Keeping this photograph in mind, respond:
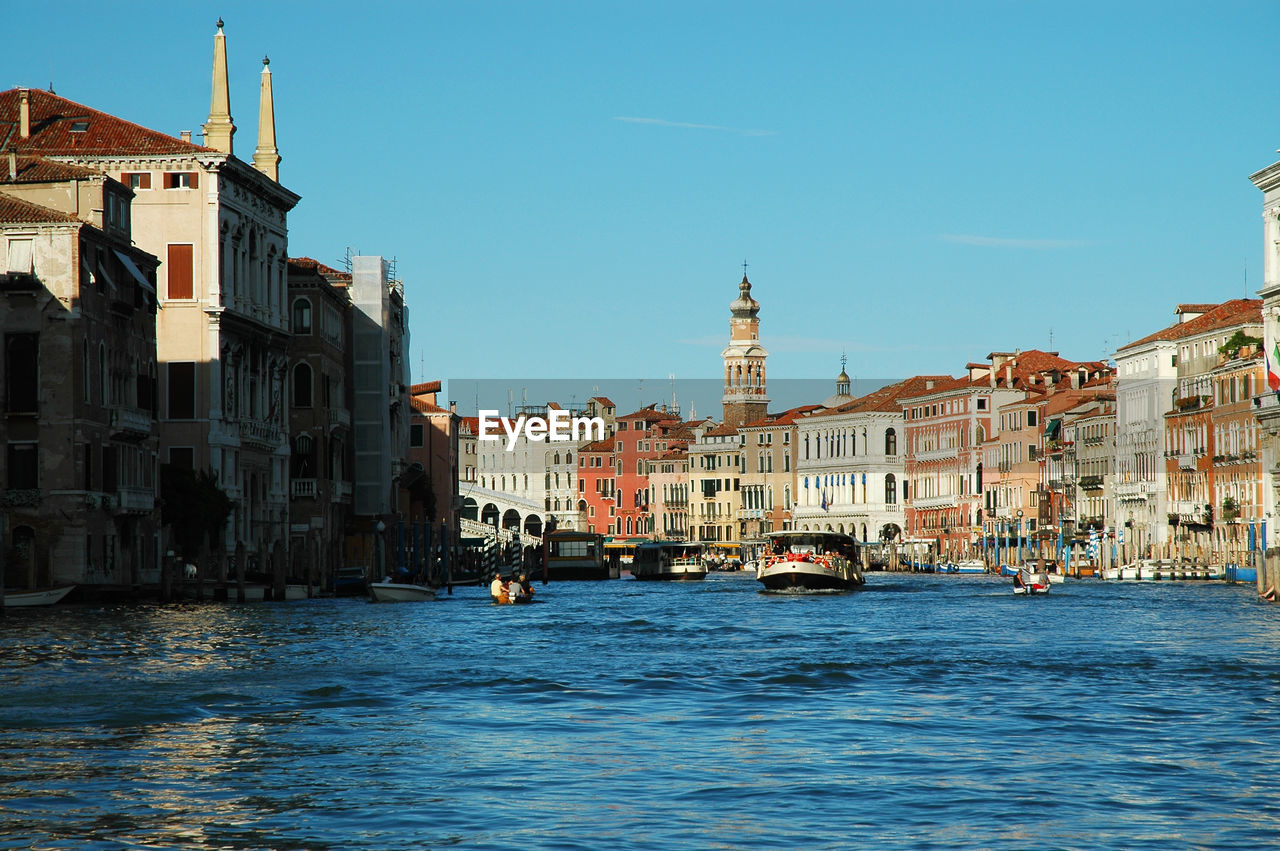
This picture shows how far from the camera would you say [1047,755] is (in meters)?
18.2

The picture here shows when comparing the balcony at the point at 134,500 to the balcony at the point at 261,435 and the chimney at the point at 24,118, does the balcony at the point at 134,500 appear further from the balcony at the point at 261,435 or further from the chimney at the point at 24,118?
the chimney at the point at 24,118

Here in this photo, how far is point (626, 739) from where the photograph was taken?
19391 millimetres

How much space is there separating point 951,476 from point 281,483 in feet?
241

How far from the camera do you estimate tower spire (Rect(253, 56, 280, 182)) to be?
67.3 m

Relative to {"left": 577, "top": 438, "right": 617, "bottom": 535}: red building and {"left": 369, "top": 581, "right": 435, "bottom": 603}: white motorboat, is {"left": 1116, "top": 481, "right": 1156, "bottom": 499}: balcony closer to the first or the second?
{"left": 369, "top": 581, "right": 435, "bottom": 603}: white motorboat

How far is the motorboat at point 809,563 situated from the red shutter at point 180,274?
1959 centimetres

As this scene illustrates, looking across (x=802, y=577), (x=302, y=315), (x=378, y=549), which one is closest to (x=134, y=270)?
(x=302, y=315)

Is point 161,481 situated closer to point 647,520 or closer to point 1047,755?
point 1047,755

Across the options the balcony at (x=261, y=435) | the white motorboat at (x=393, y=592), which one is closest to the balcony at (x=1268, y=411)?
the white motorboat at (x=393, y=592)

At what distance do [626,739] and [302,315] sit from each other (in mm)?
47472

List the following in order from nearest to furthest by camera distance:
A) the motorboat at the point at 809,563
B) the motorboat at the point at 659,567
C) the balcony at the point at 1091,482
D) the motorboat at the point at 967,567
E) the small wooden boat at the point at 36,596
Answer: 1. the small wooden boat at the point at 36,596
2. the motorboat at the point at 809,563
3. the balcony at the point at 1091,482
4. the motorboat at the point at 659,567
5. the motorboat at the point at 967,567

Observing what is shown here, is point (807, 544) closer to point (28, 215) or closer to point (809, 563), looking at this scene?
point (809, 563)

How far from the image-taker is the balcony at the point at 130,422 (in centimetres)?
4394

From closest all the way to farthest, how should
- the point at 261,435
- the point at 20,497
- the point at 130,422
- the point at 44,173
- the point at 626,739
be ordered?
the point at 626,739, the point at 20,497, the point at 130,422, the point at 44,173, the point at 261,435
